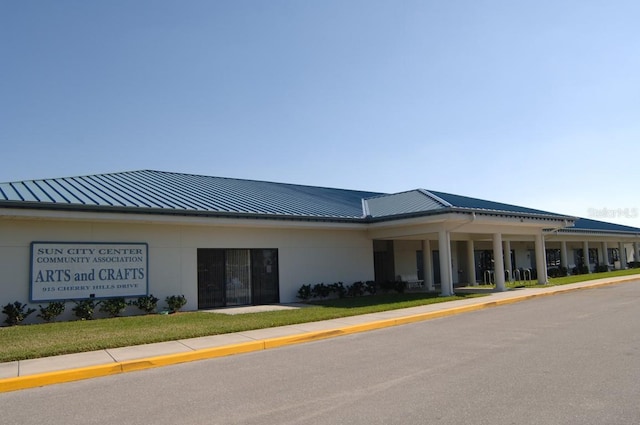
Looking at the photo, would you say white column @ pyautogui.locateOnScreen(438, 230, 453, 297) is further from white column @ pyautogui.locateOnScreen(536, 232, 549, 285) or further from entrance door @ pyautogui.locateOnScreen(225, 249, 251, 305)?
white column @ pyautogui.locateOnScreen(536, 232, 549, 285)

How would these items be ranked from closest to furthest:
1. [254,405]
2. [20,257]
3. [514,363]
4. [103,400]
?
[254,405] < [103,400] < [514,363] < [20,257]

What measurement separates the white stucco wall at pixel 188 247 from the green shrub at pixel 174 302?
1.03 feet

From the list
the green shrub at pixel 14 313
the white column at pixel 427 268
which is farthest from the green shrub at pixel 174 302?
the white column at pixel 427 268

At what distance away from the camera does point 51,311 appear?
45.2 feet

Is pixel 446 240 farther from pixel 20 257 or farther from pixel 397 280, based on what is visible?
pixel 20 257

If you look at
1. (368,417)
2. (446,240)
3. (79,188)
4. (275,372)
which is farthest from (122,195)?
(368,417)

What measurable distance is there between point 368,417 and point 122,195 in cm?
1312

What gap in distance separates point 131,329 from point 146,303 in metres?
3.67

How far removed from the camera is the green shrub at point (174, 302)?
15922 millimetres

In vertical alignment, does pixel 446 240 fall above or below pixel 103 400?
above

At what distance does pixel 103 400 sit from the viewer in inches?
250

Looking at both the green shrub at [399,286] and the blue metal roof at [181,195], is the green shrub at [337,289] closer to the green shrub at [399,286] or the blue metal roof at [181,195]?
the blue metal roof at [181,195]

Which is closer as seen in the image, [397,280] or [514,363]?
[514,363]

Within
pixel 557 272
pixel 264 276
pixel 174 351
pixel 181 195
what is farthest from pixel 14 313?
pixel 557 272
